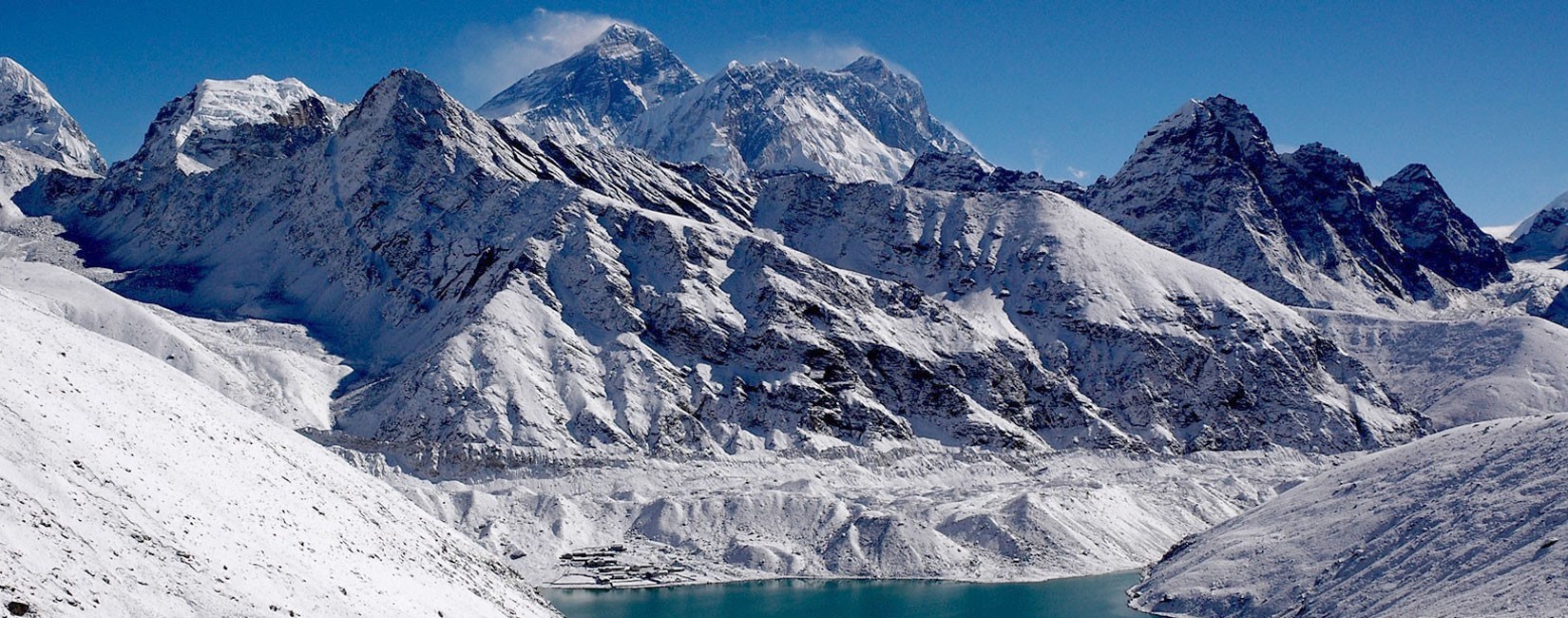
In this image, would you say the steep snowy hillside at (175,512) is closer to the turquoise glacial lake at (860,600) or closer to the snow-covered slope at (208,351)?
the turquoise glacial lake at (860,600)

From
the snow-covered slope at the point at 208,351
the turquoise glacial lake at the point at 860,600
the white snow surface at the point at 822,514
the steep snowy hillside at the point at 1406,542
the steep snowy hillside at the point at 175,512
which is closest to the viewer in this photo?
the steep snowy hillside at the point at 175,512

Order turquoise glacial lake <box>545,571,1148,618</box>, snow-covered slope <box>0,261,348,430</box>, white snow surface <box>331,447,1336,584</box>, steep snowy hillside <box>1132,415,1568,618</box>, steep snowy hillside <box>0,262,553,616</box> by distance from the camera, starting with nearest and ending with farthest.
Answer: steep snowy hillside <box>0,262,553,616</box>
steep snowy hillside <box>1132,415,1568,618</box>
turquoise glacial lake <box>545,571,1148,618</box>
white snow surface <box>331,447,1336,584</box>
snow-covered slope <box>0,261,348,430</box>

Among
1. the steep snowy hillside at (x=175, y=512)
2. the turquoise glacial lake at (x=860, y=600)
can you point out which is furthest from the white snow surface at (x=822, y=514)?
the steep snowy hillside at (x=175, y=512)

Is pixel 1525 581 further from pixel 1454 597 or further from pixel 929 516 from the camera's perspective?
pixel 929 516

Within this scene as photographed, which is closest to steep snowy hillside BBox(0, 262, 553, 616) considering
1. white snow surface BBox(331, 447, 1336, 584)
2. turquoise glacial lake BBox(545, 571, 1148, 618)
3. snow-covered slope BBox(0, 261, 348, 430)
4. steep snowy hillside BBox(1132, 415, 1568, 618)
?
turquoise glacial lake BBox(545, 571, 1148, 618)

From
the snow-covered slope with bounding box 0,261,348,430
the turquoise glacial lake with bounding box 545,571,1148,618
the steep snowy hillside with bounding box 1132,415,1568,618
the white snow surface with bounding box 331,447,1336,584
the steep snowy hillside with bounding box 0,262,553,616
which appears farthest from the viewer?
the snow-covered slope with bounding box 0,261,348,430

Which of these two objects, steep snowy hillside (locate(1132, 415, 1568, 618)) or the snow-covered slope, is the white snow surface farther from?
steep snowy hillside (locate(1132, 415, 1568, 618))
